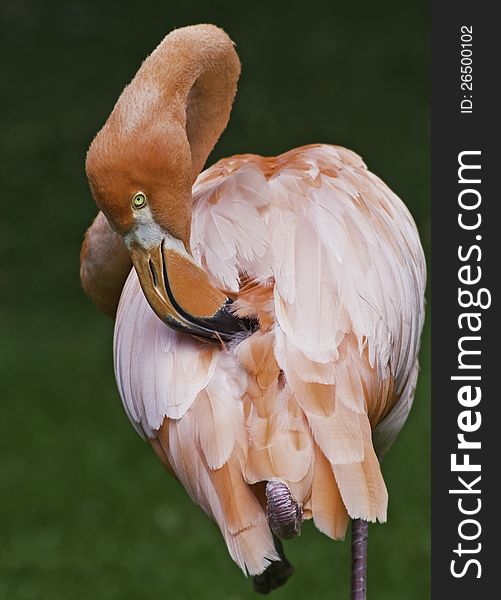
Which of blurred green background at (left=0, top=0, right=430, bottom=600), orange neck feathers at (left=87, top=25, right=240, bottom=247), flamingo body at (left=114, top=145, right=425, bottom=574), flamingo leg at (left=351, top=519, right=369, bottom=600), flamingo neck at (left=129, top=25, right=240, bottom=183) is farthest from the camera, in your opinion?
blurred green background at (left=0, top=0, right=430, bottom=600)

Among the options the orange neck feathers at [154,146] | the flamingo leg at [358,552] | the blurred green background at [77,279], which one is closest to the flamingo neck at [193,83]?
the orange neck feathers at [154,146]

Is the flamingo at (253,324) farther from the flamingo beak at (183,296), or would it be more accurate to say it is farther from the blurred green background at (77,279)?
the blurred green background at (77,279)

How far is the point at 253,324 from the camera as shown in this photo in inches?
140

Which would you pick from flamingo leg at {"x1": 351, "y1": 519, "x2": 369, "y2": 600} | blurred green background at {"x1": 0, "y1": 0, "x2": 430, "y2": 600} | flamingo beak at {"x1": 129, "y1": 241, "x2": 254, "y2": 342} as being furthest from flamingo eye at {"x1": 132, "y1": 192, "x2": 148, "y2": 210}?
blurred green background at {"x1": 0, "y1": 0, "x2": 430, "y2": 600}

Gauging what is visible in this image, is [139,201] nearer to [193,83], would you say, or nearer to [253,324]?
[253,324]

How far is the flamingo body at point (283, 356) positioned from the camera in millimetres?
3324

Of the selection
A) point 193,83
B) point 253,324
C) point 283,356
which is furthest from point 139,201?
point 193,83

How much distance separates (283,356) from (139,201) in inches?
22.1

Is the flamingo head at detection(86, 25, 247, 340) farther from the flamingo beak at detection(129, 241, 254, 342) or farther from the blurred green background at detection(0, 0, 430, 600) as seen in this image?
the blurred green background at detection(0, 0, 430, 600)

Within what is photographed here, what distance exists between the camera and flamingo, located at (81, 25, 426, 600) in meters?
3.33

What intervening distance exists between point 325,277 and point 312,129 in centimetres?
591

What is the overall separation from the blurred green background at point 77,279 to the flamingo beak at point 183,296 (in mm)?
2239

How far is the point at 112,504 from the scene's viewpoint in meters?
6.27

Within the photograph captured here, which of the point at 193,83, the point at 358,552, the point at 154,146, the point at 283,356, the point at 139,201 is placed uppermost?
the point at 193,83
